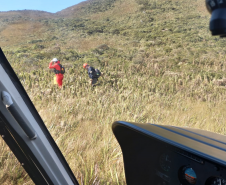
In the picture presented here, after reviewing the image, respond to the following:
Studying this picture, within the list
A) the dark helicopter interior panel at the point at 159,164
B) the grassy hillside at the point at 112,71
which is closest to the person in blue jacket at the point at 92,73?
the grassy hillside at the point at 112,71

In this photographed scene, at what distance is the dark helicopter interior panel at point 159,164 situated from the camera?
1.42 metres

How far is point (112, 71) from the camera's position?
10.1ft

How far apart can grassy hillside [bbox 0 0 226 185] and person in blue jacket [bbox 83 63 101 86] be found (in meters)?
0.07

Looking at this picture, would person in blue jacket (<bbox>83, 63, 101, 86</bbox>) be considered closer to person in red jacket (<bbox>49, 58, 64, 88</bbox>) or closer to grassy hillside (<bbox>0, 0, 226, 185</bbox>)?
grassy hillside (<bbox>0, 0, 226, 185</bbox>)

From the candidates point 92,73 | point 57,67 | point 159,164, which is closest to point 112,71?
point 92,73

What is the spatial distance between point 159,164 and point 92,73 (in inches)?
58.1

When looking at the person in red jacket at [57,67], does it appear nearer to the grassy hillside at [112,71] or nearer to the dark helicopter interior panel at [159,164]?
the grassy hillside at [112,71]

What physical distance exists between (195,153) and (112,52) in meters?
1.98

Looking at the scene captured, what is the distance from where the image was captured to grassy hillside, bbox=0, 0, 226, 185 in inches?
64.8

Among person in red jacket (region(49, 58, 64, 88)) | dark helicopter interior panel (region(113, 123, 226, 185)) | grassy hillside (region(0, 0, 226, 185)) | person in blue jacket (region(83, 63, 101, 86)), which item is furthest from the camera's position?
person in blue jacket (region(83, 63, 101, 86))

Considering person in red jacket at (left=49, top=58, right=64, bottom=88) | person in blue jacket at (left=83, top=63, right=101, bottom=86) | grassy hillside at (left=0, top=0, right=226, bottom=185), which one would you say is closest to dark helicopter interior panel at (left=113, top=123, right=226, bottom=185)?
grassy hillside at (left=0, top=0, right=226, bottom=185)

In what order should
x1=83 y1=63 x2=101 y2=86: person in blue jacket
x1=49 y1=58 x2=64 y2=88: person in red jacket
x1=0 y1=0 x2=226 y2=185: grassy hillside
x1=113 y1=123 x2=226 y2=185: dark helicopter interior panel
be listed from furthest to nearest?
1. x1=83 y1=63 x2=101 y2=86: person in blue jacket
2. x1=49 y1=58 x2=64 y2=88: person in red jacket
3. x1=0 y1=0 x2=226 y2=185: grassy hillside
4. x1=113 y1=123 x2=226 y2=185: dark helicopter interior panel

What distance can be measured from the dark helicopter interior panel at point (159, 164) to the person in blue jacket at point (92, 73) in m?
1.20

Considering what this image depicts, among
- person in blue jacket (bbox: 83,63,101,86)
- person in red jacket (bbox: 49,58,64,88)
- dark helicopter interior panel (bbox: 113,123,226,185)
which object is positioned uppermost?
person in red jacket (bbox: 49,58,64,88)
